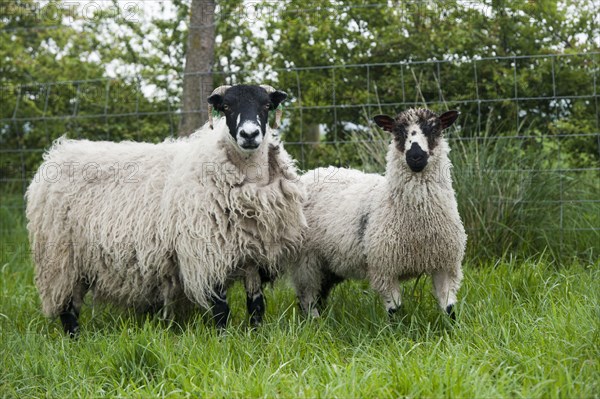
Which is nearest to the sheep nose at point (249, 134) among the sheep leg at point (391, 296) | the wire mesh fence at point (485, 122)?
the sheep leg at point (391, 296)

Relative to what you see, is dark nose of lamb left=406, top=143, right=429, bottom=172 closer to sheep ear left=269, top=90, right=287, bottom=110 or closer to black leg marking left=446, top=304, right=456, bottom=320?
black leg marking left=446, top=304, right=456, bottom=320

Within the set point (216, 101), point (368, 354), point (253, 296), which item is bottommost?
point (368, 354)

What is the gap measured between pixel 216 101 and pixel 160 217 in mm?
879

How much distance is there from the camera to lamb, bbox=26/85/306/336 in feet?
14.2

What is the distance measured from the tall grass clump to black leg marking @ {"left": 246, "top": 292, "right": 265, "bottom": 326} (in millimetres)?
2037

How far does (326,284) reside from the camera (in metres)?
5.13

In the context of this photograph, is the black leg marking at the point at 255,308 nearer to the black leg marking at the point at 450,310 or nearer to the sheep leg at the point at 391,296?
the sheep leg at the point at 391,296

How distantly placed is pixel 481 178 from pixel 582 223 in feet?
3.45

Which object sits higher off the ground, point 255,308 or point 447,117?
point 447,117

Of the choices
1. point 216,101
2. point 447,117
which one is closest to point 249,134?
point 216,101

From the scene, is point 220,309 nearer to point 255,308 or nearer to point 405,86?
point 255,308

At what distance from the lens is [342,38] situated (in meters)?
7.74

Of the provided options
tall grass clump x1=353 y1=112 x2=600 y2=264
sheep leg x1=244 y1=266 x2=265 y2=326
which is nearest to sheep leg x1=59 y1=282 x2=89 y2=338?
sheep leg x1=244 y1=266 x2=265 y2=326

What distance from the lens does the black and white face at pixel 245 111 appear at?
13.7 feet
